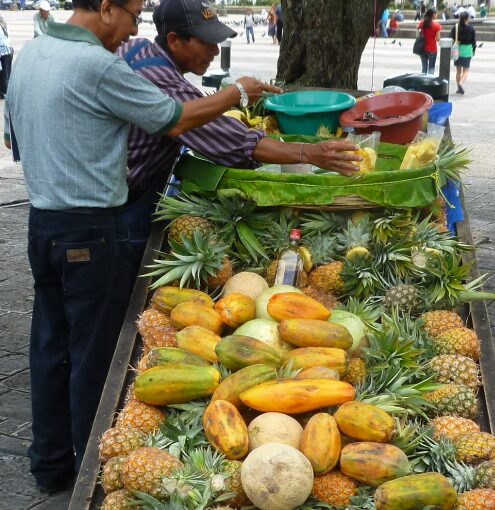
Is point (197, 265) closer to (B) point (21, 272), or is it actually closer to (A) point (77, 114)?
(A) point (77, 114)

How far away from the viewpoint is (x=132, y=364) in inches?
124

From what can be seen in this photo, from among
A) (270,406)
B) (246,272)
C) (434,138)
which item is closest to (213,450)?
(270,406)

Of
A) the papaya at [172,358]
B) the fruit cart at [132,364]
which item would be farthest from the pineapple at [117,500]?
the papaya at [172,358]

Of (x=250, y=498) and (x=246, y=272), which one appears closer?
(x=250, y=498)

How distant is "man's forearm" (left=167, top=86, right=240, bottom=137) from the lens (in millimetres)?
3170

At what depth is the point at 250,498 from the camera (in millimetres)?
2359

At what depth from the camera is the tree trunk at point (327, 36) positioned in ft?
21.1

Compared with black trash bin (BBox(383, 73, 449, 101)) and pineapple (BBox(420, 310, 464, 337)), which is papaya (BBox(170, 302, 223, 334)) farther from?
black trash bin (BBox(383, 73, 449, 101))

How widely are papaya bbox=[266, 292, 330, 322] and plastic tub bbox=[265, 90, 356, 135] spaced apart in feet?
5.09

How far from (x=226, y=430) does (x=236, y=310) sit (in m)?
0.68

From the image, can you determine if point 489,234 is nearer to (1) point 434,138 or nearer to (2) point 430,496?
(1) point 434,138

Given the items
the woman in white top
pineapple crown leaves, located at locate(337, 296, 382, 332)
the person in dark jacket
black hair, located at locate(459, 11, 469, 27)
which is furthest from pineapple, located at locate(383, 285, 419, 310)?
black hair, located at locate(459, 11, 469, 27)

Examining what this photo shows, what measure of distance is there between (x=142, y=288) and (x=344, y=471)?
4.33 feet

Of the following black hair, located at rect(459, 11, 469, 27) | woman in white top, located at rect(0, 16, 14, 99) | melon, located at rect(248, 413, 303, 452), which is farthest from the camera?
black hair, located at rect(459, 11, 469, 27)
